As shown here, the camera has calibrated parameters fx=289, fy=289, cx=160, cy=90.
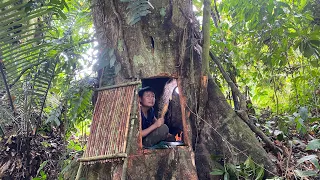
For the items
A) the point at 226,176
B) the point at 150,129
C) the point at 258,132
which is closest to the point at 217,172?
the point at 226,176

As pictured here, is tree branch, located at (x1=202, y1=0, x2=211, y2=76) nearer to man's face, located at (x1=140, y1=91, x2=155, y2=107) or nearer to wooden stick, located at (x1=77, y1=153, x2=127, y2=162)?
man's face, located at (x1=140, y1=91, x2=155, y2=107)

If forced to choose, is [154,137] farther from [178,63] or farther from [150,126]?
[178,63]

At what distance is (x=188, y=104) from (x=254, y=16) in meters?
1.80

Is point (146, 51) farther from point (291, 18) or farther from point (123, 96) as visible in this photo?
point (291, 18)

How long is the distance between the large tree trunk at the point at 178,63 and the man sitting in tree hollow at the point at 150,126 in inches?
21.0

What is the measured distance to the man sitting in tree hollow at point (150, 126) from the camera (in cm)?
432

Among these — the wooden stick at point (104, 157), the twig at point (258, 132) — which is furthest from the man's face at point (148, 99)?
the wooden stick at point (104, 157)

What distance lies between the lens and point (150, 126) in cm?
438

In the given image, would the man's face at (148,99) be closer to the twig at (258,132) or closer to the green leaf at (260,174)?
the twig at (258,132)

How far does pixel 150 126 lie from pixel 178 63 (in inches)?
42.2

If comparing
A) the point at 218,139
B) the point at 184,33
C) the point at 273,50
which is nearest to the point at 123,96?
the point at 184,33

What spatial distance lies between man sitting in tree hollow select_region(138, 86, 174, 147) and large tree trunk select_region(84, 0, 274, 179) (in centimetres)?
53

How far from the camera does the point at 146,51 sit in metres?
3.92

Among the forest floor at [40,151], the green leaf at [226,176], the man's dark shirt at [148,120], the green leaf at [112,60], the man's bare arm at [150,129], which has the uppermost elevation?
the green leaf at [112,60]
